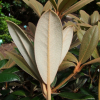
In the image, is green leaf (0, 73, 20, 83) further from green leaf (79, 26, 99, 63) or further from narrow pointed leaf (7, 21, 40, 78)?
green leaf (79, 26, 99, 63)

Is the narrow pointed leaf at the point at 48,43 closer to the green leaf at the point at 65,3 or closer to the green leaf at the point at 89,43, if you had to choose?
the green leaf at the point at 89,43

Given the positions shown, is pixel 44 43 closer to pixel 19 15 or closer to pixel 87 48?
pixel 87 48

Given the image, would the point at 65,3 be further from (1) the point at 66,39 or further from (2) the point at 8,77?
(2) the point at 8,77

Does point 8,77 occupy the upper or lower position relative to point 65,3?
lower

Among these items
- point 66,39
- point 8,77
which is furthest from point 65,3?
point 8,77

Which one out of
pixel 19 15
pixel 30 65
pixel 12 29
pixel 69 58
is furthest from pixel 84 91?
pixel 19 15

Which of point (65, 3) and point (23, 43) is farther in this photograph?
point (65, 3)

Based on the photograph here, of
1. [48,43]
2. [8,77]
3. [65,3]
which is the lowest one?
[8,77]

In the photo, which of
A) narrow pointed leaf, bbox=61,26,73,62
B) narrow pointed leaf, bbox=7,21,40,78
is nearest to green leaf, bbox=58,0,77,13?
narrow pointed leaf, bbox=61,26,73,62
